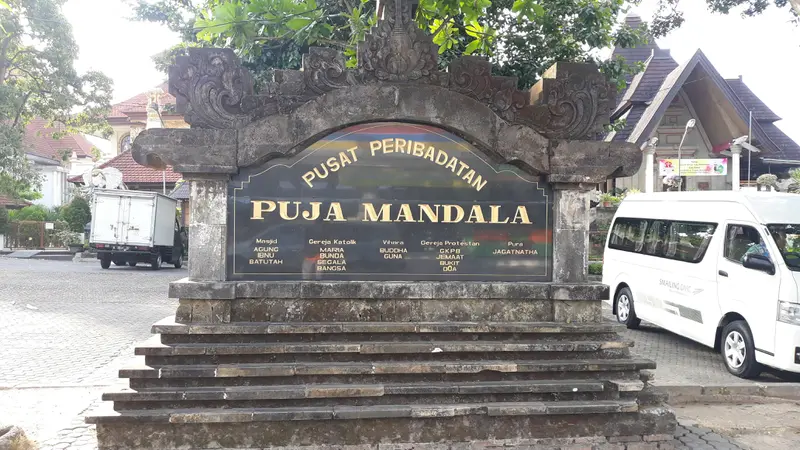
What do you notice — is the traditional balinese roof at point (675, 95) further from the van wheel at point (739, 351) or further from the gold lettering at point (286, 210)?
the gold lettering at point (286, 210)

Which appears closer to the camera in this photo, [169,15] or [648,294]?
[648,294]

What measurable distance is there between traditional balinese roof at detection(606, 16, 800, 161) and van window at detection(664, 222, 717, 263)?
8663mm

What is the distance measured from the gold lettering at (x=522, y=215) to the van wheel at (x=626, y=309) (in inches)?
237

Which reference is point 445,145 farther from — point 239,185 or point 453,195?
point 239,185

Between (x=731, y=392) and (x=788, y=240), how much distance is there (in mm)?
1986

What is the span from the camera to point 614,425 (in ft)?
14.7

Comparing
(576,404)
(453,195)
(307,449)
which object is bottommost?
(307,449)

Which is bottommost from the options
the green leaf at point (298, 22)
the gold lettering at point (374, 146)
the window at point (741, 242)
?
the window at point (741, 242)

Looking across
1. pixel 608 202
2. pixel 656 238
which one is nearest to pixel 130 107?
pixel 608 202

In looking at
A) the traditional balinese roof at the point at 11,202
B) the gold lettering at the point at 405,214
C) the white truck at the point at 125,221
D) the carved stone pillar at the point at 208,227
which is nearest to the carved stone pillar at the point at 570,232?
the gold lettering at the point at 405,214

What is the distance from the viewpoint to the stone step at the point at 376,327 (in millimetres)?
4383

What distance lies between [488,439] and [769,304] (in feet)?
13.8

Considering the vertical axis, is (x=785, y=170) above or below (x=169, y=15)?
below

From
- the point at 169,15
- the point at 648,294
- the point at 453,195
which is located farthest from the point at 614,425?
the point at 169,15
